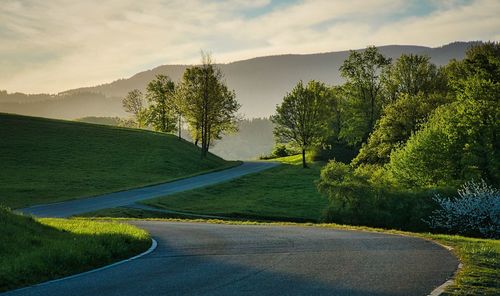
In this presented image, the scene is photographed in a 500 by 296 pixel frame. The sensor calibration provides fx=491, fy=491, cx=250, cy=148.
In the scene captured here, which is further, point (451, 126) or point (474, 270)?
point (451, 126)

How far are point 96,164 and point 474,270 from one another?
5967 centimetres

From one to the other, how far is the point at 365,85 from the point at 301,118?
11.9 metres

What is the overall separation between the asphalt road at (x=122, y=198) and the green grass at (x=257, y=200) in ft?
6.61

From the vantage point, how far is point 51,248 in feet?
49.3

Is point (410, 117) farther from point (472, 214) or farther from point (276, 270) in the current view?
point (276, 270)

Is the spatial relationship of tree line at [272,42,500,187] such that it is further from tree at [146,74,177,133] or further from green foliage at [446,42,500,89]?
tree at [146,74,177,133]

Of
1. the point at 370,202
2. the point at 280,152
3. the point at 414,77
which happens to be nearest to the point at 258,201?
the point at 370,202

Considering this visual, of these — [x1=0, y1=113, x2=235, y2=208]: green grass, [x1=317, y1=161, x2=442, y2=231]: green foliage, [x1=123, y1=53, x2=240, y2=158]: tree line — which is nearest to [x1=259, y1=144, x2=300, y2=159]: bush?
[x1=123, y1=53, x2=240, y2=158]: tree line

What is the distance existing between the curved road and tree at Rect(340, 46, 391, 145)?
61539mm

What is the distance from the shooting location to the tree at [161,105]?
325 ft

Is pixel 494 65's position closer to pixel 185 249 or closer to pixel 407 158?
pixel 407 158

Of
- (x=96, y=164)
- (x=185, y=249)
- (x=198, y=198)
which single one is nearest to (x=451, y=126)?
(x=198, y=198)

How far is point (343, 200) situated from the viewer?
37.6m

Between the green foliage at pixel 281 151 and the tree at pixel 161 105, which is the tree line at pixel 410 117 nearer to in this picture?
the green foliage at pixel 281 151
